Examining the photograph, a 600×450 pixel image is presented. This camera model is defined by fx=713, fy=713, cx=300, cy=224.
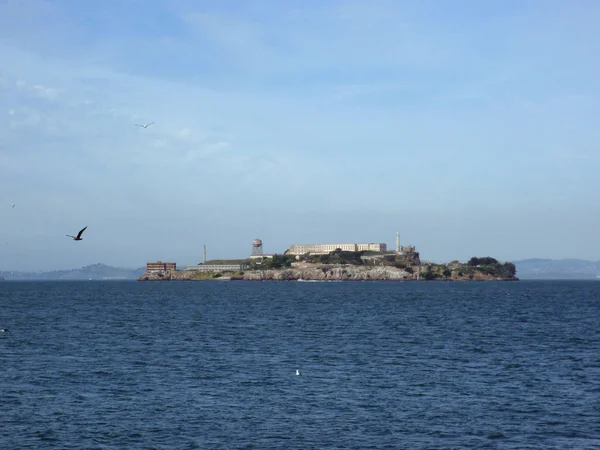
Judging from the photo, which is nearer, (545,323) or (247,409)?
→ (247,409)

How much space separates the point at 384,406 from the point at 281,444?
857 centimetres

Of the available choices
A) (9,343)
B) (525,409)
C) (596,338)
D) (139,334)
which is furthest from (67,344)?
(596,338)

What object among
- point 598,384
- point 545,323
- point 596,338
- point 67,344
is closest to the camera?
point 598,384

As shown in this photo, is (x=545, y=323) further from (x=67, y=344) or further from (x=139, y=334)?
(x=67, y=344)

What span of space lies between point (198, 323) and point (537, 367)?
4766 centimetres

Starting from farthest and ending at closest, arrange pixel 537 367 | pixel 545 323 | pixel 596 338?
1. pixel 545 323
2. pixel 596 338
3. pixel 537 367

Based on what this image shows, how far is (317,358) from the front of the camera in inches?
2089

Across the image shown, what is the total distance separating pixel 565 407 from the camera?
35.7 meters

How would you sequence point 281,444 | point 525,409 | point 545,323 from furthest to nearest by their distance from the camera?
point 545,323
point 525,409
point 281,444

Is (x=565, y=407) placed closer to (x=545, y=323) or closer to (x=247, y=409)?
(x=247, y=409)

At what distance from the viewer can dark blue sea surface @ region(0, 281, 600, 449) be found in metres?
30.5

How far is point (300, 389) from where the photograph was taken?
40.3 meters

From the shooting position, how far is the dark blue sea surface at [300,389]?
30.5 meters

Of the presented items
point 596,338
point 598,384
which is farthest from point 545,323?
point 598,384
